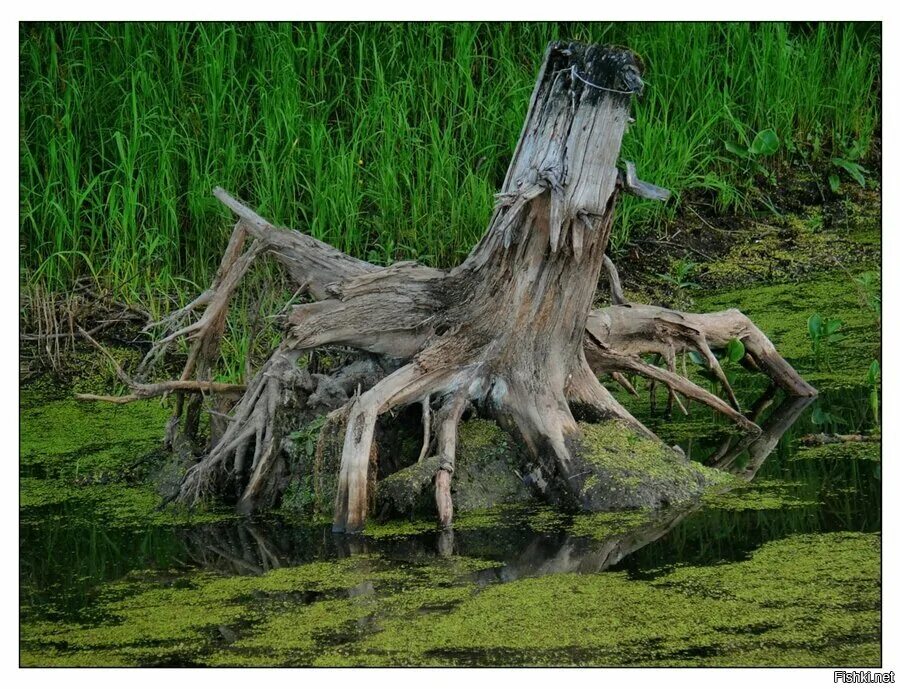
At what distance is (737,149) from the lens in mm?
7094

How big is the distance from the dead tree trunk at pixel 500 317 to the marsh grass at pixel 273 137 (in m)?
1.66

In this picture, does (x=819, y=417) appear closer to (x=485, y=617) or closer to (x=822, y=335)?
(x=822, y=335)

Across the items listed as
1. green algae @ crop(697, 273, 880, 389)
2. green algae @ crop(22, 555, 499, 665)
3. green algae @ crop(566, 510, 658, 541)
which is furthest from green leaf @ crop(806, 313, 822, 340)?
green algae @ crop(22, 555, 499, 665)

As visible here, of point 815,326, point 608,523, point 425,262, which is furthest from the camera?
point 425,262

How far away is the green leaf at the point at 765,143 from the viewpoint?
270 inches

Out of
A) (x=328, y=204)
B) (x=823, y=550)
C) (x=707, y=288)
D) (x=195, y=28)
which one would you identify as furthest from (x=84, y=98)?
(x=823, y=550)

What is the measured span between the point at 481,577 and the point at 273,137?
3.30 metres

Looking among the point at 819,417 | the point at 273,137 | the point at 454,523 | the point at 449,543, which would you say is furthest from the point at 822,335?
the point at 273,137

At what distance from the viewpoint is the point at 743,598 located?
3305mm

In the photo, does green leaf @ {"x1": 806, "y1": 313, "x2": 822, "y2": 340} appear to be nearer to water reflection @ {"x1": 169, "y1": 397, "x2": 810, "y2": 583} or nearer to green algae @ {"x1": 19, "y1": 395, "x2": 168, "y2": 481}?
water reflection @ {"x1": 169, "y1": 397, "x2": 810, "y2": 583}

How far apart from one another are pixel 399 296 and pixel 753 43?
353 centimetres

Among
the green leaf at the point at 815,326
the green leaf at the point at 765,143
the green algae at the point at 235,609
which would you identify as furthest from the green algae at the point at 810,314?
the green algae at the point at 235,609

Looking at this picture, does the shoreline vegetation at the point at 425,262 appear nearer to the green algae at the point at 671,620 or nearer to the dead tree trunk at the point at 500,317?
the green algae at the point at 671,620

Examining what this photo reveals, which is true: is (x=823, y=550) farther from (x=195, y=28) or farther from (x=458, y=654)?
(x=195, y=28)
